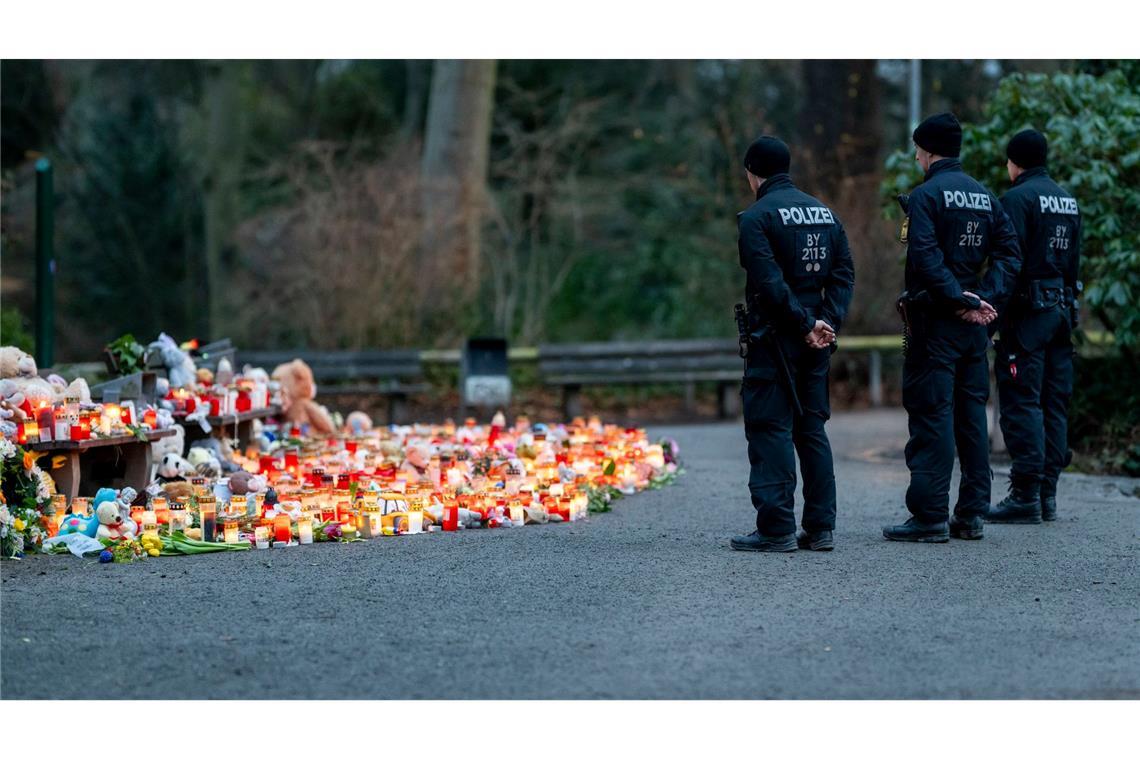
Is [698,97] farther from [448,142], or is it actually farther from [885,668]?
[885,668]

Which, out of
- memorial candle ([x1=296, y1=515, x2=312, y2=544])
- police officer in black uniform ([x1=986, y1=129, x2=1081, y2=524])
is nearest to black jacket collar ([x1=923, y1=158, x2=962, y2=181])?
police officer in black uniform ([x1=986, y1=129, x2=1081, y2=524])

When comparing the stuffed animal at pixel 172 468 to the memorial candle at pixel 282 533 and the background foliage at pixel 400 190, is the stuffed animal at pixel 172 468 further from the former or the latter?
the background foliage at pixel 400 190

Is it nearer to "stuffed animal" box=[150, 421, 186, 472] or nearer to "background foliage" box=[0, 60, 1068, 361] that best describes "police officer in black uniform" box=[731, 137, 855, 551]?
"stuffed animal" box=[150, 421, 186, 472]

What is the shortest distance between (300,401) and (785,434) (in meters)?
6.18

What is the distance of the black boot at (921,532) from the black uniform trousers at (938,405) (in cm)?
4

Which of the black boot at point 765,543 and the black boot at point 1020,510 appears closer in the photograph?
the black boot at point 765,543

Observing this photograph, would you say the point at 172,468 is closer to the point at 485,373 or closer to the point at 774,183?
the point at 774,183

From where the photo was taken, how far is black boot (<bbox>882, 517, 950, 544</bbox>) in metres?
8.41

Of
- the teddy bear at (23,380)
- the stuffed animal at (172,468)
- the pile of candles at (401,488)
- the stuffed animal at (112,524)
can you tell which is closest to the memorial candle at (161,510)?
the pile of candles at (401,488)

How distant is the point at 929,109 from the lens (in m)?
29.3

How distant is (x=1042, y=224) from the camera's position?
9133 millimetres

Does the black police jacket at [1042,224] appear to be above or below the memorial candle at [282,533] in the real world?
above

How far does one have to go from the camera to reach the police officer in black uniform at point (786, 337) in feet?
25.6

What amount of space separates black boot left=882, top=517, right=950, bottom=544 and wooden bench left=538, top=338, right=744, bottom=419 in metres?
9.29
